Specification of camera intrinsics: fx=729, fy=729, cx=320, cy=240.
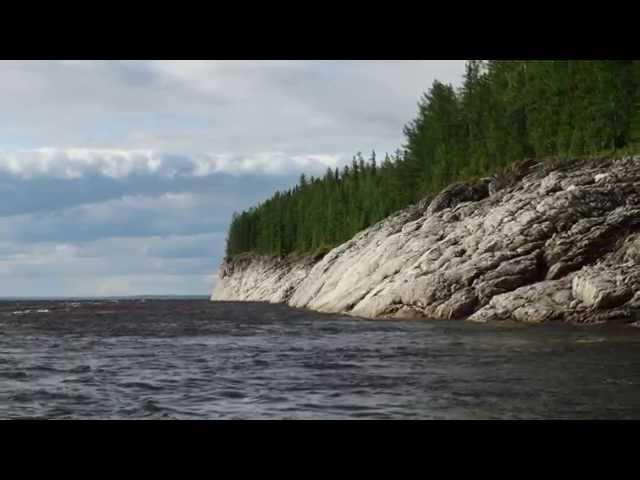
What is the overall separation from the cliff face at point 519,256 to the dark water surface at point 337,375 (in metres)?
4.05

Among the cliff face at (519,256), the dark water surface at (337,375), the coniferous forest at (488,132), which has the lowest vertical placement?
the dark water surface at (337,375)

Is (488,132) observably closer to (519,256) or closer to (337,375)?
(519,256)

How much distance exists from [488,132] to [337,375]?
2633 inches

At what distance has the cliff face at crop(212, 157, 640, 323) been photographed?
36250 mm

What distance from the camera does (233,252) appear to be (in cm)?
17125

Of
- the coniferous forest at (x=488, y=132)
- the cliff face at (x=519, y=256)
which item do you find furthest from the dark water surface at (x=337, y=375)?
the coniferous forest at (x=488, y=132)

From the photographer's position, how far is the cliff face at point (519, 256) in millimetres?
36250

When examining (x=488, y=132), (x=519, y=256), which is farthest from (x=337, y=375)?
(x=488, y=132)

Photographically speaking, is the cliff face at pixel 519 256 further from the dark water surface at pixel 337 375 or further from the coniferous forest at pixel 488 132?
the coniferous forest at pixel 488 132

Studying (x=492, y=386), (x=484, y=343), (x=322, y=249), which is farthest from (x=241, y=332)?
(x=322, y=249)

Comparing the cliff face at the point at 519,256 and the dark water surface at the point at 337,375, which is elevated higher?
the cliff face at the point at 519,256

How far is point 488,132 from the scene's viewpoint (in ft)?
270

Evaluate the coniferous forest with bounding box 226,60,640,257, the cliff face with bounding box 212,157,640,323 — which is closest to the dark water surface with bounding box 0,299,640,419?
Answer: the cliff face with bounding box 212,157,640,323
